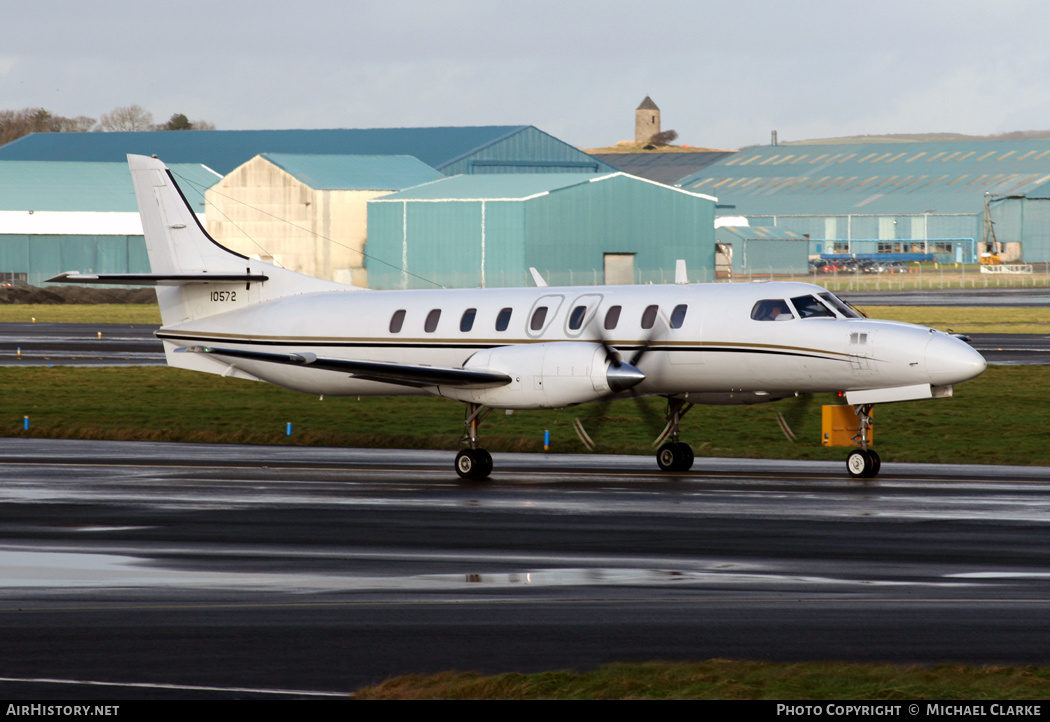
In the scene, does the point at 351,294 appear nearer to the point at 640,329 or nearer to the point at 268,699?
the point at 640,329

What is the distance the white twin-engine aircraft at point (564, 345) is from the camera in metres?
22.7

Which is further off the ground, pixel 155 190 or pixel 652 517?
pixel 155 190

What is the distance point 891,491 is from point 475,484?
6.68 meters

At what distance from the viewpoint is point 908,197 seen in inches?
5595

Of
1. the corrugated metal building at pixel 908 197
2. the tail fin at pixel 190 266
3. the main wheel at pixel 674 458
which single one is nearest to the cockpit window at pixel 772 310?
the main wheel at pixel 674 458

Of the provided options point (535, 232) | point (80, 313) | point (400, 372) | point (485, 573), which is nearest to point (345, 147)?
point (535, 232)

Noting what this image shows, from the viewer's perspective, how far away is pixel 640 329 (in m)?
24.1

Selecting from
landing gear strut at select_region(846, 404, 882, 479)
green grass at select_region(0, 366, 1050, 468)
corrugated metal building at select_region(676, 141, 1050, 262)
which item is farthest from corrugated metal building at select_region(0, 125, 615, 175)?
landing gear strut at select_region(846, 404, 882, 479)

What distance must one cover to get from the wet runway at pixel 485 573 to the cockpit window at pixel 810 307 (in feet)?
9.18

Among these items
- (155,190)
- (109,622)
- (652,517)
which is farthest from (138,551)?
(155,190)

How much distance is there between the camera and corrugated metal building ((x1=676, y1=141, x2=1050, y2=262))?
443 ft

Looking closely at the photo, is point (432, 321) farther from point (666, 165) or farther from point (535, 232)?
point (666, 165)

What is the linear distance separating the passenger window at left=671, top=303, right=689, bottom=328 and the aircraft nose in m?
4.19

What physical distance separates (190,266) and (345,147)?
316 feet
